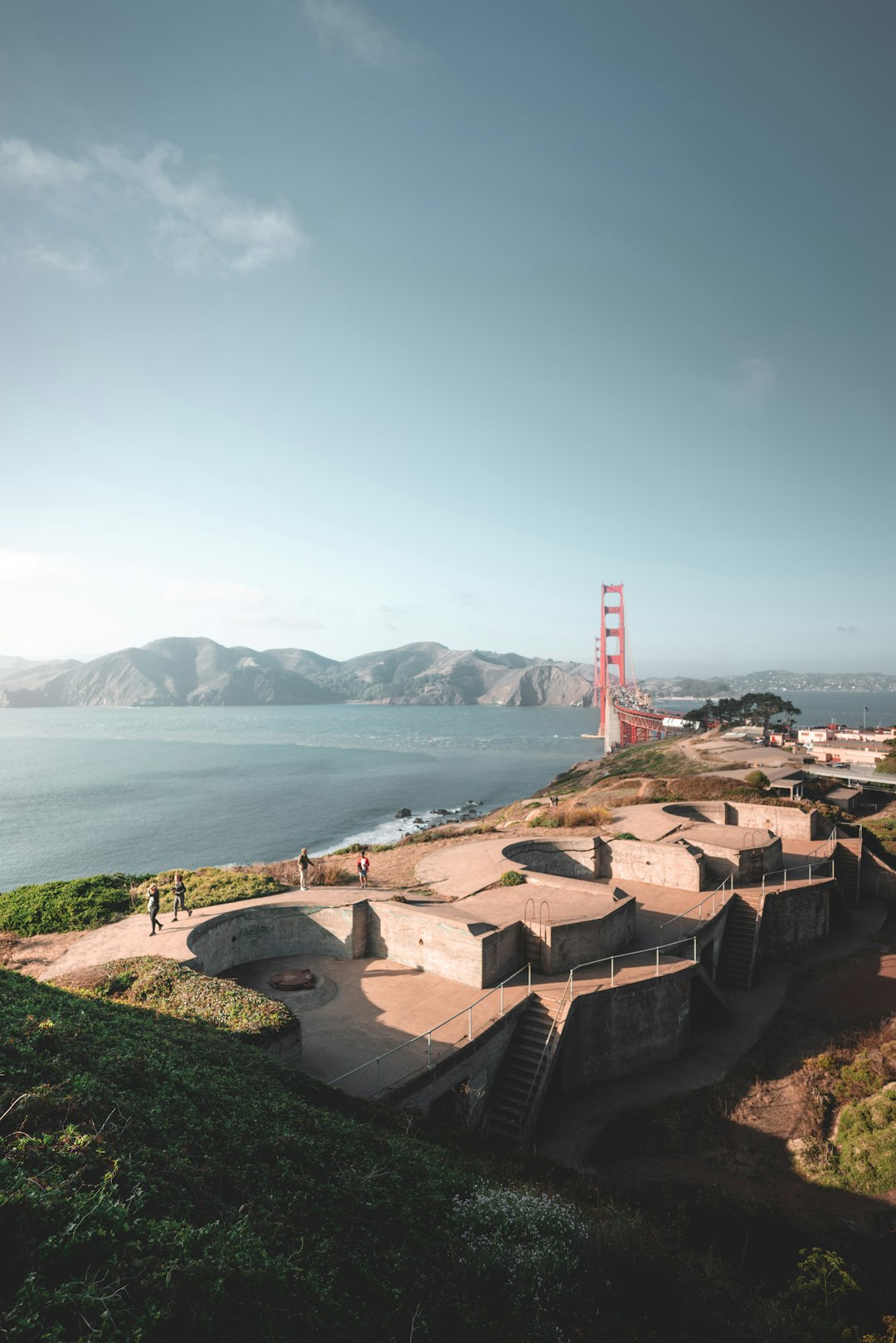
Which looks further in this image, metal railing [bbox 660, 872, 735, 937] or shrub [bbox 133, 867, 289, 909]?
metal railing [bbox 660, 872, 735, 937]

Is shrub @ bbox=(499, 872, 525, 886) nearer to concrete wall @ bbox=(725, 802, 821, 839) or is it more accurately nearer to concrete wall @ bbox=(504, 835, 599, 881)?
concrete wall @ bbox=(504, 835, 599, 881)

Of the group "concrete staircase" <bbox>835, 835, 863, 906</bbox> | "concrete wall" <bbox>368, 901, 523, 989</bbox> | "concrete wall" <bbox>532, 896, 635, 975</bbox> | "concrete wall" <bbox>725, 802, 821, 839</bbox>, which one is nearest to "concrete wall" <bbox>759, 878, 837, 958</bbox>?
"concrete staircase" <bbox>835, 835, 863, 906</bbox>

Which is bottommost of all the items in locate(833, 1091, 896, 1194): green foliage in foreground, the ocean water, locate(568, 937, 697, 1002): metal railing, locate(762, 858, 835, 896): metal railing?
the ocean water

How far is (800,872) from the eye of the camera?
2314cm

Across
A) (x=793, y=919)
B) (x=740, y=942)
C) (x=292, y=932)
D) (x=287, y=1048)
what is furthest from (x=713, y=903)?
(x=287, y=1048)

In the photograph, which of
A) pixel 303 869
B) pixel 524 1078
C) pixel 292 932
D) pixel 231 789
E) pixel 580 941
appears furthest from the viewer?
pixel 231 789

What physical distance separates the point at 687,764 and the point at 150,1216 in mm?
44756

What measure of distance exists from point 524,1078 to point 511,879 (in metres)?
6.36

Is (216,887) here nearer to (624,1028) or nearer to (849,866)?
(624,1028)

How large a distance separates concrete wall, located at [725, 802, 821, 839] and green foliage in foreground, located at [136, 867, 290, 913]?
18.9 metres

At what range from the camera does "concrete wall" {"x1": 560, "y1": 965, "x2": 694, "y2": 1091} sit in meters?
14.2

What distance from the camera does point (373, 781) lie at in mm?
78750

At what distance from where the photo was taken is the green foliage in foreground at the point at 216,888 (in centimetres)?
1791

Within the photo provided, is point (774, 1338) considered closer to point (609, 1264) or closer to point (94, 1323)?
point (609, 1264)
